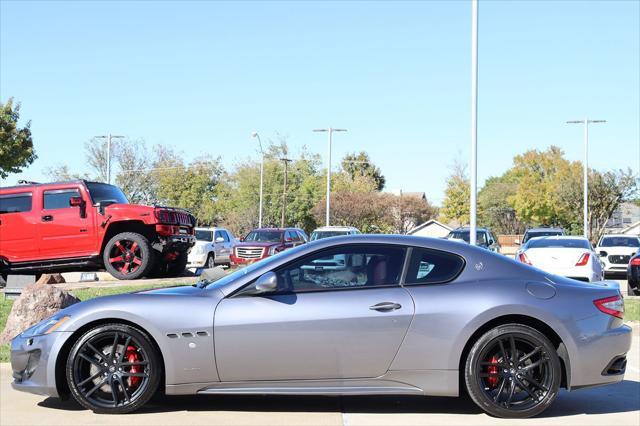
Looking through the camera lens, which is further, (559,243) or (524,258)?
(559,243)

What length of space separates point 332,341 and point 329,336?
43mm

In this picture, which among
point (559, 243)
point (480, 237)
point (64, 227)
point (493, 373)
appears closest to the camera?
point (493, 373)

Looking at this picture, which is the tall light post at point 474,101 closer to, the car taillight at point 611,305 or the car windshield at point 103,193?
the car windshield at point 103,193

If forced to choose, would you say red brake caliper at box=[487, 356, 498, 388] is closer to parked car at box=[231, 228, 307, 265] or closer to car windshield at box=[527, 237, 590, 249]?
car windshield at box=[527, 237, 590, 249]

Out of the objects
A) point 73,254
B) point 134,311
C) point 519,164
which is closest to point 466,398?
point 134,311

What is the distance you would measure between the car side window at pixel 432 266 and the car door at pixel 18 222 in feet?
39.3

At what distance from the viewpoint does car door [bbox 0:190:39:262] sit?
51.8ft

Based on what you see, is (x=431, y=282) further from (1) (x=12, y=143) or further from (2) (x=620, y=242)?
(1) (x=12, y=143)

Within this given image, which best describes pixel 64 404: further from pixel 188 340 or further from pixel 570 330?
pixel 570 330

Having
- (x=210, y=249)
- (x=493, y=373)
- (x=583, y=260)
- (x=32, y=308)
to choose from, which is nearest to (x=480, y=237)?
(x=210, y=249)

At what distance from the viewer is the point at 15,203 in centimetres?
1584

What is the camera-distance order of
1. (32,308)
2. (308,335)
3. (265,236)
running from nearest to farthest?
1. (308,335)
2. (32,308)
3. (265,236)

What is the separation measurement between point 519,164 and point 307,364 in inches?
3352

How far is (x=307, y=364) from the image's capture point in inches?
216
